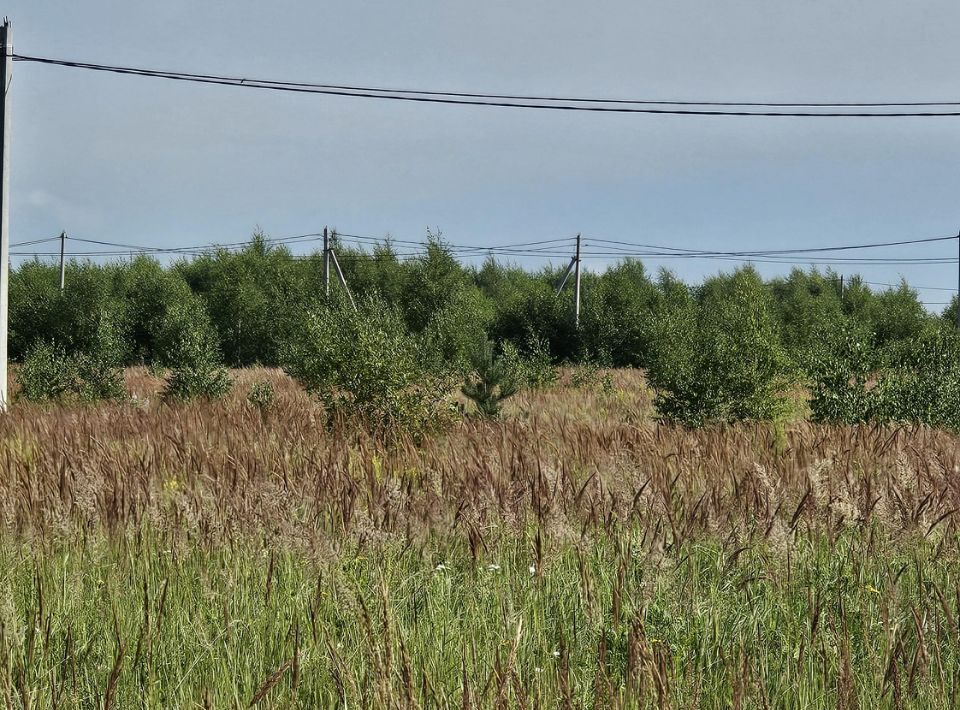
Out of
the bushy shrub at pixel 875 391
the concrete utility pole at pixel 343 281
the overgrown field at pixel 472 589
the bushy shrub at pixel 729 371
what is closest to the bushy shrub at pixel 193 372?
the concrete utility pole at pixel 343 281

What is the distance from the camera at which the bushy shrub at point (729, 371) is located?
1237cm

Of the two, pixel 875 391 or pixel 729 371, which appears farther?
pixel 729 371

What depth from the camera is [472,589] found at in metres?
3.16

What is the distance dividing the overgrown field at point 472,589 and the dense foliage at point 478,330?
6.44 meters

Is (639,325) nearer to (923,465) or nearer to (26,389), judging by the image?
(26,389)

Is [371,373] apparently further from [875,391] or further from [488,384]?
[875,391]

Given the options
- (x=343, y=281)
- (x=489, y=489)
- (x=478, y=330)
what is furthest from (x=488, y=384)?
(x=478, y=330)

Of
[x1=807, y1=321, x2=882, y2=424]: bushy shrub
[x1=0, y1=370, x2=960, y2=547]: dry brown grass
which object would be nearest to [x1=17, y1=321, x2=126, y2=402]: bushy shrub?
[x1=0, y1=370, x2=960, y2=547]: dry brown grass

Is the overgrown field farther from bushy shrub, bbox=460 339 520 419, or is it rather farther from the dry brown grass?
bushy shrub, bbox=460 339 520 419

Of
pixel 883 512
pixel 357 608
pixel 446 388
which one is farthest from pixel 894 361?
pixel 357 608

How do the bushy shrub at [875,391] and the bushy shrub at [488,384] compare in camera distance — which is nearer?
the bushy shrub at [875,391]

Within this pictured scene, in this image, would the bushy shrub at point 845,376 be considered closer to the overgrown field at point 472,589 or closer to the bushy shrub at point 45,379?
the overgrown field at point 472,589

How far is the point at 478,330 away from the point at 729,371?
2459 centimetres

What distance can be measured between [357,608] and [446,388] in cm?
912
